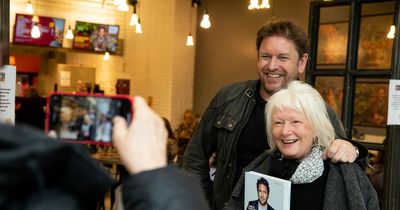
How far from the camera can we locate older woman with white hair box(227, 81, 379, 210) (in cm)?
178

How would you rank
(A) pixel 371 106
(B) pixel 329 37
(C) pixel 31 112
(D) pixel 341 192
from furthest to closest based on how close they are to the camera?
(C) pixel 31 112 → (A) pixel 371 106 → (B) pixel 329 37 → (D) pixel 341 192

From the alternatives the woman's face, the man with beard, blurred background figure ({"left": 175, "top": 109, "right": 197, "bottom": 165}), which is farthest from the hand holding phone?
blurred background figure ({"left": 175, "top": 109, "right": 197, "bottom": 165})

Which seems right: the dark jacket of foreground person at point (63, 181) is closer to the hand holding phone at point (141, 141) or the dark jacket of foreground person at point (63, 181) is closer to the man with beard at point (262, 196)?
the hand holding phone at point (141, 141)

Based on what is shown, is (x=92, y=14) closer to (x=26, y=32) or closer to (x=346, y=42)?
(x=26, y=32)

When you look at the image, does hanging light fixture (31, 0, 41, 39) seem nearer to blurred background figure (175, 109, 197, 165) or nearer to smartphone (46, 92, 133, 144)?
blurred background figure (175, 109, 197, 165)

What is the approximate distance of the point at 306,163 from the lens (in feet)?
6.01

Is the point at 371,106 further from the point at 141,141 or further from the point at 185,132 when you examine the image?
the point at 141,141

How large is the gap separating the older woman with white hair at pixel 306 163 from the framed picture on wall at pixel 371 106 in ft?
7.03

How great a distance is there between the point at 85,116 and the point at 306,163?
3.60ft

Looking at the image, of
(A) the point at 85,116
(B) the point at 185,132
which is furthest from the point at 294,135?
(B) the point at 185,132

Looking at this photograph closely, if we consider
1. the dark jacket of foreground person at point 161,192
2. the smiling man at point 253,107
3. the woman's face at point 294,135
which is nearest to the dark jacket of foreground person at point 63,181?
the dark jacket of foreground person at point 161,192

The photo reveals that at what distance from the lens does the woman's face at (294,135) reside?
6.23 ft

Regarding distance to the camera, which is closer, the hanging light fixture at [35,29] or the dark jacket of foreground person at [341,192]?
the dark jacket of foreground person at [341,192]

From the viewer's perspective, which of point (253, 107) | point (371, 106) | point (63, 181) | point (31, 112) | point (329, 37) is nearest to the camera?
point (63, 181)
